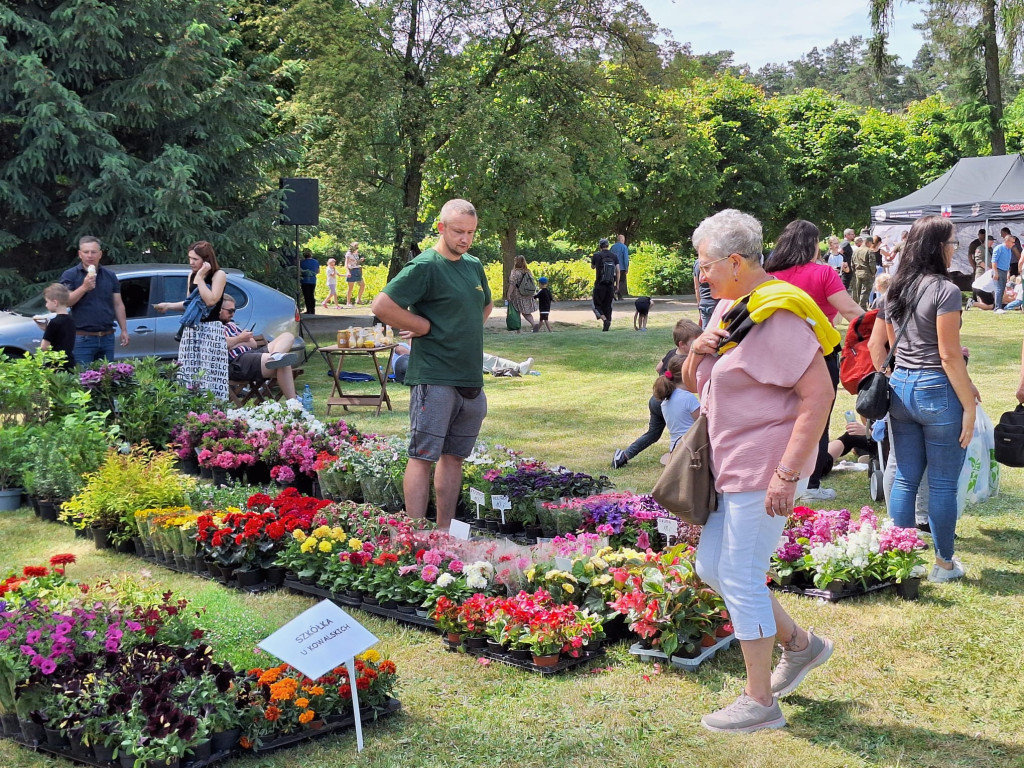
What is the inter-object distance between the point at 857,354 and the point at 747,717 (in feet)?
11.3

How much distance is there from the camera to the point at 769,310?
3213mm

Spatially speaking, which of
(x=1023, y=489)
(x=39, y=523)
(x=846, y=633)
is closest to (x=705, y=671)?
(x=846, y=633)

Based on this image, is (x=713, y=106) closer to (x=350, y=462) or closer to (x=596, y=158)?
(x=596, y=158)

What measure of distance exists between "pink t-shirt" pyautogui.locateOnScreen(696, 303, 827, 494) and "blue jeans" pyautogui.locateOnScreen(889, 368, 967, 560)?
1.90 meters

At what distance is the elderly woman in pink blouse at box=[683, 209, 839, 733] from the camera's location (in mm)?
3225

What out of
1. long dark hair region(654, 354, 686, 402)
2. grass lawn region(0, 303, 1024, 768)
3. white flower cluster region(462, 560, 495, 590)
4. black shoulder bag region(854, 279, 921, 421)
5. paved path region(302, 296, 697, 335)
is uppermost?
black shoulder bag region(854, 279, 921, 421)

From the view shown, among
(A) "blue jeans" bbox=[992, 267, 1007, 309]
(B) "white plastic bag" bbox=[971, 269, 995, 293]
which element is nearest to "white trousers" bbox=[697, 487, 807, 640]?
(B) "white plastic bag" bbox=[971, 269, 995, 293]

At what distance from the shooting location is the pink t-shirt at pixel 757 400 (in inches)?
127

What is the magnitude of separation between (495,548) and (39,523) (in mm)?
3507

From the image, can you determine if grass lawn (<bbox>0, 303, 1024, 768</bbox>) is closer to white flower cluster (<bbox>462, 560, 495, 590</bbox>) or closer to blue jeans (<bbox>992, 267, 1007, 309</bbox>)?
white flower cluster (<bbox>462, 560, 495, 590</bbox>)

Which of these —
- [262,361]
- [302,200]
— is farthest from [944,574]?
[302,200]

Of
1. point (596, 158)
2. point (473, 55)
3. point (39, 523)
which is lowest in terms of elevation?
point (39, 523)

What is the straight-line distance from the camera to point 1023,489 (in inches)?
274

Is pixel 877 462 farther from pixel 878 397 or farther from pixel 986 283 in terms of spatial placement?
pixel 986 283
